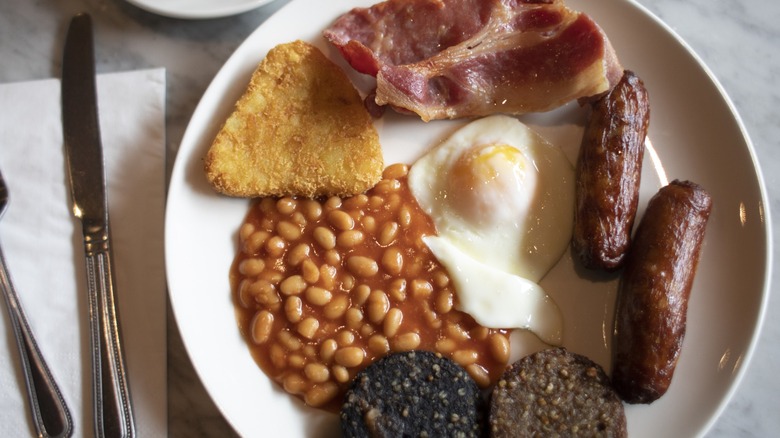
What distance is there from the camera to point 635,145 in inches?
83.5

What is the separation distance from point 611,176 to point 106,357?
6.02 feet

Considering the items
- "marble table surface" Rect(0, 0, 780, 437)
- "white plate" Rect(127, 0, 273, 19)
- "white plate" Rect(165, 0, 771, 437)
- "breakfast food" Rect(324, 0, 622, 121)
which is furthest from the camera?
"marble table surface" Rect(0, 0, 780, 437)

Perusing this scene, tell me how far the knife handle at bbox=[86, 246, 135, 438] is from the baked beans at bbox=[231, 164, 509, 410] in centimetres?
46

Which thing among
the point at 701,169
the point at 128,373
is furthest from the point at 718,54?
the point at 128,373

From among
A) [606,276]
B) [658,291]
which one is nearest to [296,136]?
[606,276]

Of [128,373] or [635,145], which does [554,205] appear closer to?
[635,145]

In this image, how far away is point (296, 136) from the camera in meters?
2.25

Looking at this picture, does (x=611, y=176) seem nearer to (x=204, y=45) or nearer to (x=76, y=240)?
(x=204, y=45)

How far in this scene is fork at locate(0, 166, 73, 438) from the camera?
6.98 feet

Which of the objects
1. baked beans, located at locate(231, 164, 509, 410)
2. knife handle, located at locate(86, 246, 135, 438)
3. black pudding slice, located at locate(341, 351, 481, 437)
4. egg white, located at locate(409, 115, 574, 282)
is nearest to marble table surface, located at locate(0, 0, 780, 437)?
knife handle, located at locate(86, 246, 135, 438)

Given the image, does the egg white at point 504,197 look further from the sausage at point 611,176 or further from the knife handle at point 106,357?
the knife handle at point 106,357

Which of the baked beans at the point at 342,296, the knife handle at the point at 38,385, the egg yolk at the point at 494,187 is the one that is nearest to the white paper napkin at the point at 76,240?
the knife handle at the point at 38,385

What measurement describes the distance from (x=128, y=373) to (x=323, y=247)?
0.83 m

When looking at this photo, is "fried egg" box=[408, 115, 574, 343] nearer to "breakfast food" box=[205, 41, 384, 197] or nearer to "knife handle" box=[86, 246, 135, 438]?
"breakfast food" box=[205, 41, 384, 197]
